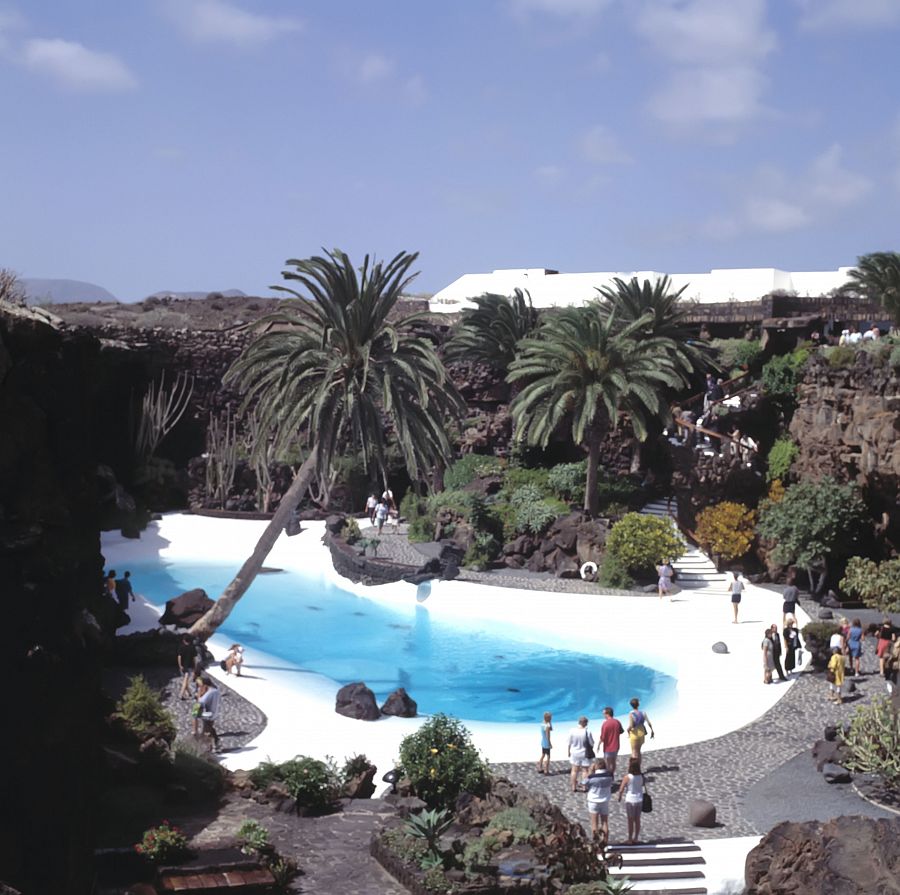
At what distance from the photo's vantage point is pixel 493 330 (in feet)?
135

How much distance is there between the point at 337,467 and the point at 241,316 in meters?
10.5

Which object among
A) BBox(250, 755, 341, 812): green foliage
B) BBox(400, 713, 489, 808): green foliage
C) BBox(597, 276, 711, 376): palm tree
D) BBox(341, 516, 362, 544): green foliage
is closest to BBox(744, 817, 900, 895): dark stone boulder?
BBox(400, 713, 489, 808): green foliage

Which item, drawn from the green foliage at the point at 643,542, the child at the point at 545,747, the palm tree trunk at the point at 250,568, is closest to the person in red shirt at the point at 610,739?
the child at the point at 545,747

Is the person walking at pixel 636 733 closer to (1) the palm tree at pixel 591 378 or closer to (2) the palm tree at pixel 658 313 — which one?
(1) the palm tree at pixel 591 378

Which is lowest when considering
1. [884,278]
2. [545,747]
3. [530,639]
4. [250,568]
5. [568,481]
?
[530,639]

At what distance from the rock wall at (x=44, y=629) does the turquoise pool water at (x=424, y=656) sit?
40.5 feet

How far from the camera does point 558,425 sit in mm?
36969

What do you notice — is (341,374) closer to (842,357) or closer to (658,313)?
(842,357)

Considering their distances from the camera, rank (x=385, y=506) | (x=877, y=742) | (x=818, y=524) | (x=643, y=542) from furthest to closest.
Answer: (x=385, y=506) < (x=643, y=542) < (x=818, y=524) < (x=877, y=742)

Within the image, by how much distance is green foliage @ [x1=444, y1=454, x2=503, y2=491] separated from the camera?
37.5 meters

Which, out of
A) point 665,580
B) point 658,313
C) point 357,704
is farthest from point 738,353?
point 357,704

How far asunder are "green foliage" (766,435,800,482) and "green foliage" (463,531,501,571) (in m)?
7.52

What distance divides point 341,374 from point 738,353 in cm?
1835

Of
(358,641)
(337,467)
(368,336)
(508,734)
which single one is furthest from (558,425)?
(508,734)
